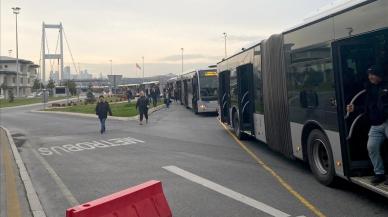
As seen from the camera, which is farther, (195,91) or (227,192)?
(195,91)

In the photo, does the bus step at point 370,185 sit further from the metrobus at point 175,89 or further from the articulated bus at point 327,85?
the metrobus at point 175,89

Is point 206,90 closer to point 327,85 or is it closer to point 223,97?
point 223,97

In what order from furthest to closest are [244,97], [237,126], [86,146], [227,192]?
[86,146]
[237,126]
[244,97]
[227,192]

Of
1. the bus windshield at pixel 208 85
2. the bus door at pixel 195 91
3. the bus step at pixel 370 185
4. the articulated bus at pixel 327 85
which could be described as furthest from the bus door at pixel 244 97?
the bus door at pixel 195 91

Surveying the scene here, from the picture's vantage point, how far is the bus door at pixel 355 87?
7223 millimetres

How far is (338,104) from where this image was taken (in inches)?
288

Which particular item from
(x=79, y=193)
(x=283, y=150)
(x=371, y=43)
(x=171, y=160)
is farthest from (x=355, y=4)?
(x=171, y=160)

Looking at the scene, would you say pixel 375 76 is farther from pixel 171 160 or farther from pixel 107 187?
pixel 171 160

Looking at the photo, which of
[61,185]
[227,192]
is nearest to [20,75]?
[61,185]

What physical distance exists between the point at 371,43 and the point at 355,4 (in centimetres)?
83

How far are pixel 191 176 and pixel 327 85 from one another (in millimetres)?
3439

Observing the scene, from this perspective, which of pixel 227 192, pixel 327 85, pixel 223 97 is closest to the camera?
pixel 327 85

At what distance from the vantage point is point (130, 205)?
521 cm

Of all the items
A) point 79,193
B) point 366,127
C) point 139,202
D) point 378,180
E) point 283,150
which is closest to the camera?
point 139,202
